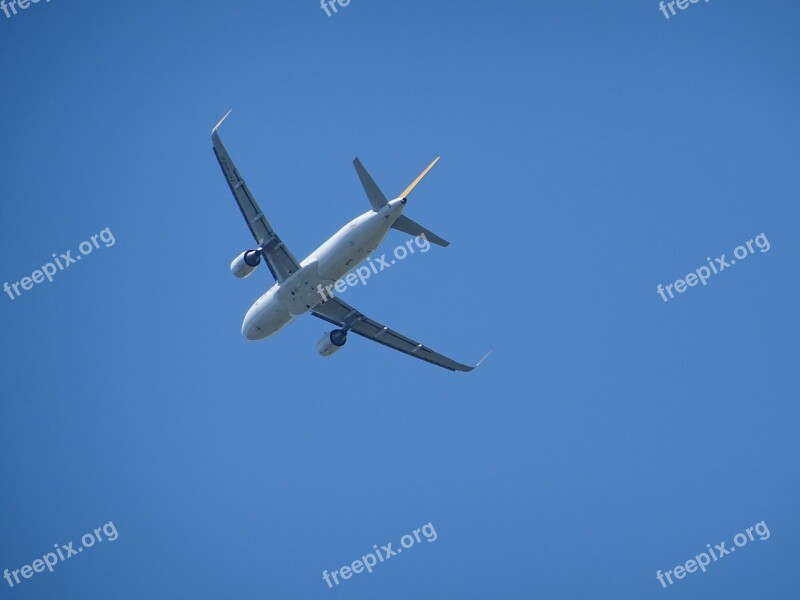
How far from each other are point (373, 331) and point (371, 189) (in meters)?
12.7

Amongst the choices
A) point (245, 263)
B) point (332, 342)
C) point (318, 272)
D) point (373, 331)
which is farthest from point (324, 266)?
point (373, 331)

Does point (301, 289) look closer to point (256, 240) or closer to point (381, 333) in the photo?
point (256, 240)

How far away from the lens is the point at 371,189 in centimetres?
4306

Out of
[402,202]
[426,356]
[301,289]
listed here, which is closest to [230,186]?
[301,289]

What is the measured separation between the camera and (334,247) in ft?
147

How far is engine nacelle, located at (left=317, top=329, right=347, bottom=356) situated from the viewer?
52.8 m

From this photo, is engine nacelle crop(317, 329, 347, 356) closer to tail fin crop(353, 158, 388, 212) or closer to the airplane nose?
the airplane nose

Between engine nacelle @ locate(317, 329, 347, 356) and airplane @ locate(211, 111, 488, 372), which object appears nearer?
airplane @ locate(211, 111, 488, 372)

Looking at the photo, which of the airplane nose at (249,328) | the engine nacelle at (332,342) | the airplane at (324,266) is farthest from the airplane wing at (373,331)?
the airplane nose at (249,328)

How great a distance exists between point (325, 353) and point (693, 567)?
80.2 ft

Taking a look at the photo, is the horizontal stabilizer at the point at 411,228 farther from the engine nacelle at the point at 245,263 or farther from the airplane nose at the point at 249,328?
the airplane nose at the point at 249,328

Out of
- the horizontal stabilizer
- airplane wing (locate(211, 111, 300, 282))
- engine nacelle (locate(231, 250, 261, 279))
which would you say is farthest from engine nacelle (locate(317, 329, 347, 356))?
the horizontal stabilizer

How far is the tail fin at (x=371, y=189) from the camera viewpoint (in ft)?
139

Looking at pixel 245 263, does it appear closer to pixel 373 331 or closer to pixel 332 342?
pixel 332 342
